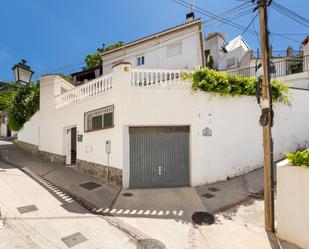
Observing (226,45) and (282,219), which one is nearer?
(282,219)

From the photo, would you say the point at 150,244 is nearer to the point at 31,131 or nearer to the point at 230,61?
the point at 31,131

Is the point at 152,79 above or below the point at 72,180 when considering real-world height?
above

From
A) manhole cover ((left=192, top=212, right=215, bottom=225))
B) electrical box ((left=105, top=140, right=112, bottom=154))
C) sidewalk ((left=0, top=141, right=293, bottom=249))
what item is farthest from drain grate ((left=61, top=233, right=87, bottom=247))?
electrical box ((left=105, top=140, right=112, bottom=154))

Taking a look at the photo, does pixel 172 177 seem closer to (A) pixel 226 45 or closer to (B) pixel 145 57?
(B) pixel 145 57

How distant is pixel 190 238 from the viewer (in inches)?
186

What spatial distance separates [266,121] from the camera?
532 centimetres

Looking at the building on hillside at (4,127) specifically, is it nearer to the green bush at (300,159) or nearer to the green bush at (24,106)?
the green bush at (24,106)

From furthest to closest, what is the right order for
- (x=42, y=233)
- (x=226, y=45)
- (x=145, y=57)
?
1. (x=226, y=45)
2. (x=145, y=57)
3. (x=42, y=233)

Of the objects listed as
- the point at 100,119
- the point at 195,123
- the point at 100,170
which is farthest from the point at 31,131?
the point at 195,123

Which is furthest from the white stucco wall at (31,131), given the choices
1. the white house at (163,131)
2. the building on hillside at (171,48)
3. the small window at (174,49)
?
the small window at (174,49)

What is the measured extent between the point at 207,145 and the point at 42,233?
5859 mm

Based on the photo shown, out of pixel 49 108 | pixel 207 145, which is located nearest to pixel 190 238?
pixel 207 145

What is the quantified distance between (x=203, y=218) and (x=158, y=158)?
286 cm

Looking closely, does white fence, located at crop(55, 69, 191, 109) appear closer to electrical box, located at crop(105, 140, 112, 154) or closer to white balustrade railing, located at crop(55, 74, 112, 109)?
white balustrade railing, located at crop(55, 74, 112, 109)
